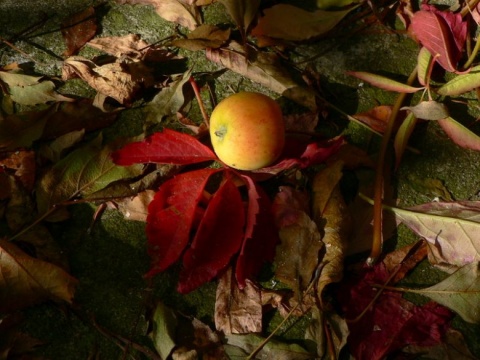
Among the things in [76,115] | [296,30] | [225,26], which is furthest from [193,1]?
[76,115]

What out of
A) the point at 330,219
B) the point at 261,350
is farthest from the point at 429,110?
the point at 261,350

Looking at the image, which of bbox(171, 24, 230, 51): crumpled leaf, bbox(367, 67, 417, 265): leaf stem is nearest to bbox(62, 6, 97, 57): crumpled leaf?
bbox(171, 24, 230, 51): crumpled leaf

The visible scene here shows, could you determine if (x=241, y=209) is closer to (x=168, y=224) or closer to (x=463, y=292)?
(x=168, y=224)

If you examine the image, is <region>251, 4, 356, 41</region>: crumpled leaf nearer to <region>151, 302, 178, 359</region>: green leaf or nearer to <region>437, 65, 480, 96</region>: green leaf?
<region>437, 65, 480, 96</region>: green leaf

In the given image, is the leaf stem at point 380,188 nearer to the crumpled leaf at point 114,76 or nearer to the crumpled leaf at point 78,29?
the crumpled leaf at point 114,76

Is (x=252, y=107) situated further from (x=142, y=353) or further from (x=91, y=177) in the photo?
(x=142, y=353)

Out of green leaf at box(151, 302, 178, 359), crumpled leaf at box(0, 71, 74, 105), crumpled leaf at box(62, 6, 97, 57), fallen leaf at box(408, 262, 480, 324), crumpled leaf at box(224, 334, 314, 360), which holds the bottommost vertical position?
crumpled leaf at box(224, 334, 314, 360)
